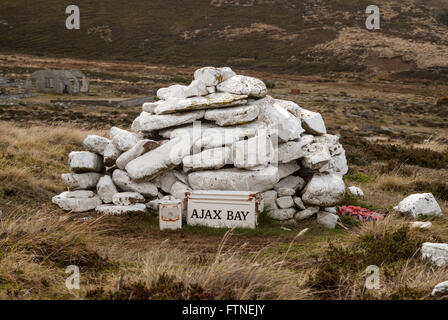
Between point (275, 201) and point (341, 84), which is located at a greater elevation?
point (275, 201)

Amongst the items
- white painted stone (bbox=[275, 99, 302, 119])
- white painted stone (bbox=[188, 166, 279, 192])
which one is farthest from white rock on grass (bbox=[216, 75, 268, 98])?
white painted stone (bbox=[188, 166, 279, 192])

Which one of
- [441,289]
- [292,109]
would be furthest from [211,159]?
[441,289]

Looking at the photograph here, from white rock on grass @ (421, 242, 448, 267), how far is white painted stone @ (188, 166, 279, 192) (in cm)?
316

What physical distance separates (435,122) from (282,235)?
27930 mm

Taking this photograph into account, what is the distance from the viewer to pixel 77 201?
29.2 feet

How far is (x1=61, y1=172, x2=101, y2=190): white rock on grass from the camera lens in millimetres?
9188

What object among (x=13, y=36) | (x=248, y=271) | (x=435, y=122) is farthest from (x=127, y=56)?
(x=248, y=271)

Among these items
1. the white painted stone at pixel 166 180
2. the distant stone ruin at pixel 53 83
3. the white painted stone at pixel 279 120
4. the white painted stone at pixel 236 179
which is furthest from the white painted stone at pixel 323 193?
the distant stone ruin at pixel 53 83

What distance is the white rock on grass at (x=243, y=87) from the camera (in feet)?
31.6

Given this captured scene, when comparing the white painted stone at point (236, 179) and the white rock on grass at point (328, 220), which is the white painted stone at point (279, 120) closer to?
the white painted stone at point (236, 179)

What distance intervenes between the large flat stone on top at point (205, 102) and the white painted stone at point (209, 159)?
1028 mm

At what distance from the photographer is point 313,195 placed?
8.76 metres

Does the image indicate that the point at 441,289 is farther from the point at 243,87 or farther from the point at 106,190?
the point at 106,190
